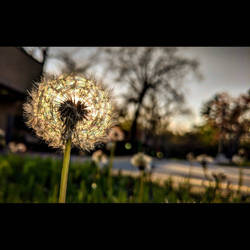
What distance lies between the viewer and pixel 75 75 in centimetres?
80

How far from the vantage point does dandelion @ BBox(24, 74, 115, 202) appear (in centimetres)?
75

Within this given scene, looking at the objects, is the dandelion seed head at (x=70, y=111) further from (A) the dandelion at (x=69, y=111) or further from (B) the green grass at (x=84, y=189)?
(B) the green grass at (x=84, y=189)

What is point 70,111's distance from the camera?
2.44ft

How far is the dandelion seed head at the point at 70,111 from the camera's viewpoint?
750 millimetres

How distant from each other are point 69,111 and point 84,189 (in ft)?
6.54

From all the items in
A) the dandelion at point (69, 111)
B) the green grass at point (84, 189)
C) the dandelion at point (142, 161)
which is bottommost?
the green grass at point (84, 189)

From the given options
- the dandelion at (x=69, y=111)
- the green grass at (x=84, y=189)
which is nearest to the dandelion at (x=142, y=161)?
the green grass at (x=84, y=189)

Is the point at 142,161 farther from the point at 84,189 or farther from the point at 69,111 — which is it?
the point at 69,111

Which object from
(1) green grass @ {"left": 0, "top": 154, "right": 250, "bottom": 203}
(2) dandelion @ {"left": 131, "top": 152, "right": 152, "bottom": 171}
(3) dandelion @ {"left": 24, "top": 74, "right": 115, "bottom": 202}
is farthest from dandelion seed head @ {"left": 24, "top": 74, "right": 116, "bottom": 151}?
(2) dandelion @ {"left": 131, "top": 152, "right": 152, "bottom": 171}

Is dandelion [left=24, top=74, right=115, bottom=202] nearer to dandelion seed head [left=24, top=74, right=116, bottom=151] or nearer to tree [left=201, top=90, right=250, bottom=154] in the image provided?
dandelion seed head [left=24, top=74, right=116, bottom=151]
